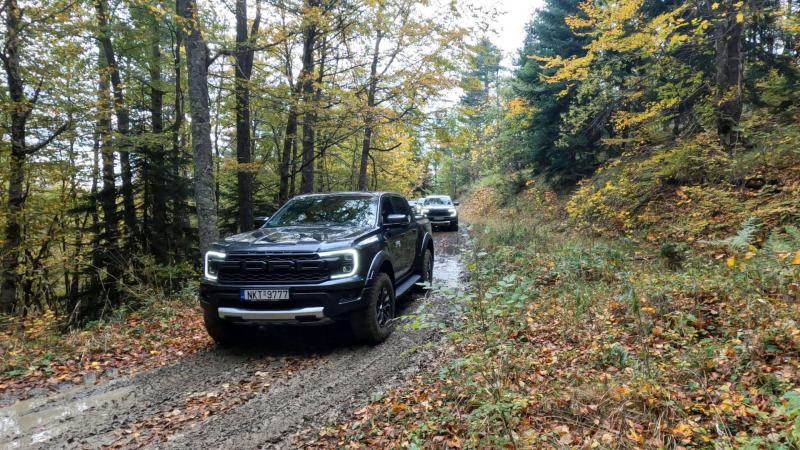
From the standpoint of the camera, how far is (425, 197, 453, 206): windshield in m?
20.0

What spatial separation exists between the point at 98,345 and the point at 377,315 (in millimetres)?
3776

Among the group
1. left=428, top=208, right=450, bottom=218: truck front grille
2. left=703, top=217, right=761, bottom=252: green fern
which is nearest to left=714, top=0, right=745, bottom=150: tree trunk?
left=703, top=217, right=761, bottom=252: green fern

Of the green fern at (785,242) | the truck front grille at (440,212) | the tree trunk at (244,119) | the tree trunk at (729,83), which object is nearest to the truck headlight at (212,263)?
the tree trunk at (244,119)

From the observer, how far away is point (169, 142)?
1008cm

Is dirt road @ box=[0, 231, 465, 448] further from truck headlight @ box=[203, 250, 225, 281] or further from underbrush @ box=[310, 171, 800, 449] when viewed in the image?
truck headlight @ box=[203, 250, 225, 281]

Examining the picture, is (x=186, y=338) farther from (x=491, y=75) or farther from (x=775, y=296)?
(x=491, y=75)

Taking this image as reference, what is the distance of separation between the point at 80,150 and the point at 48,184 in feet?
3.80

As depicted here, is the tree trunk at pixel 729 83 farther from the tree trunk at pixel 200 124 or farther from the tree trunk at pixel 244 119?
the tree trunk at pixel 244 119

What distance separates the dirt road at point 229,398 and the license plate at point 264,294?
784mm

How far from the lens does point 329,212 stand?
6457 mm

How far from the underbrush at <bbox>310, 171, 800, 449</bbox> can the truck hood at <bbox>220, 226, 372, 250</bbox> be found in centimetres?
191

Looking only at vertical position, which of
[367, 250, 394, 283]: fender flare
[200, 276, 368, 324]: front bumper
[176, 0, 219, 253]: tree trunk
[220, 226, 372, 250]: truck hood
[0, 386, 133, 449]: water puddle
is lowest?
[0, 386, 133, 449]: water puddle

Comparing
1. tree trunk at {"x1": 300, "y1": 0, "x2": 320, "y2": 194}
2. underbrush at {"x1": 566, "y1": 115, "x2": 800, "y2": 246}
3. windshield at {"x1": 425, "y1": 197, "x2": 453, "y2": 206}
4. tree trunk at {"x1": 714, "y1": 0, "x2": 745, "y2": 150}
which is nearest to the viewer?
underbrush at {"x1": 566, "y1": 115, "x2": 800, "y2": 246}

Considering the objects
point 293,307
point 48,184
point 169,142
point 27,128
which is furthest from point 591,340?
point 48,184
